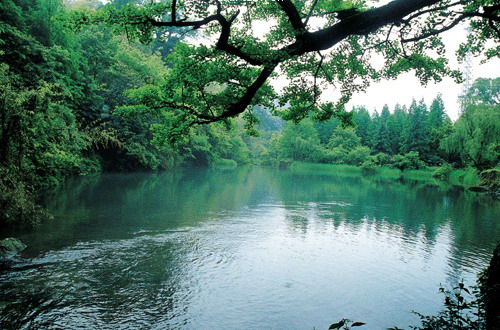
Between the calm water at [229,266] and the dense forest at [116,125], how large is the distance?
2.41 meters

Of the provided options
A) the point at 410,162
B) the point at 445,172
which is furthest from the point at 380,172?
the point at 445,172

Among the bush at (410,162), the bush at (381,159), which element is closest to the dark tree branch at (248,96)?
the bush at (410,162)

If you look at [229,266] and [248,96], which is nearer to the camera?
[248,96]

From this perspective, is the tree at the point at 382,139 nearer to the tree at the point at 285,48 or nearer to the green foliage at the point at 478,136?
the green foliage at the point at 478,136

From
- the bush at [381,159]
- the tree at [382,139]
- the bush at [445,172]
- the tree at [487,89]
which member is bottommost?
the bush at [445,172]

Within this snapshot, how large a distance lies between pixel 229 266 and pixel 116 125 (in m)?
22.1

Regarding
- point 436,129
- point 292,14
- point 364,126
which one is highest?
point 364,126

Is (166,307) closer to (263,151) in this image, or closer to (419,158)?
(419,158)

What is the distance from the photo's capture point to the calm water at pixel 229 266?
568cm

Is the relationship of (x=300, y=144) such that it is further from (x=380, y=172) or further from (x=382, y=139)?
(x=380, y=172)

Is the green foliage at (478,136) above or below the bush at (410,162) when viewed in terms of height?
above

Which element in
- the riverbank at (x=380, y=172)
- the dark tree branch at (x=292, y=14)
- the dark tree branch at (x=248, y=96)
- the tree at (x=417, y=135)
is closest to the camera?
the dark tree branch at (x=292, y=14)

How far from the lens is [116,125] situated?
87.8 feet

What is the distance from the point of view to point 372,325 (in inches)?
224
